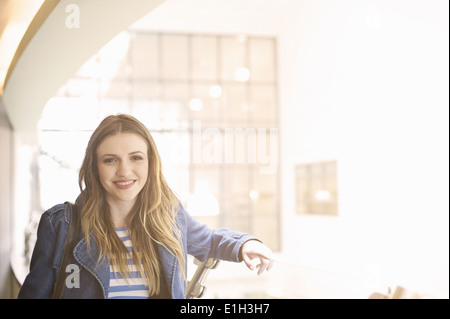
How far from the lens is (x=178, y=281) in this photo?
4.31ft

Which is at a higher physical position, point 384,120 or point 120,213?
point 384,120

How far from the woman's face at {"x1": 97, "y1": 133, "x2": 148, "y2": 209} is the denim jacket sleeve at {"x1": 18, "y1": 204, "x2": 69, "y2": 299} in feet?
0.54

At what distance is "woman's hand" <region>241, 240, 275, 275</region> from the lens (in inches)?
52.9

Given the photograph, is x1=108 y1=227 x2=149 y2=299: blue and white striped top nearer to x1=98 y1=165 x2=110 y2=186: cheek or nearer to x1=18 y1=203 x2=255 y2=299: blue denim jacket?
x1=18 y1=203 x2=255 y2=299: blue denim jacket

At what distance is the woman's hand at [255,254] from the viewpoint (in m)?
1.34

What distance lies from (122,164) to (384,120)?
157 inches

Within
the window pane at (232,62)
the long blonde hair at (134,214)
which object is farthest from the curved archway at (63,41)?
the window pane at (232,62)

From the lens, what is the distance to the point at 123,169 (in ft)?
4.09

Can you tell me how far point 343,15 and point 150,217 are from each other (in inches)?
105

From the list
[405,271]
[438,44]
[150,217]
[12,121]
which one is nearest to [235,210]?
[405,271]

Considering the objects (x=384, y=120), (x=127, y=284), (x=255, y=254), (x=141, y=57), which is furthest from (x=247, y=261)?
(x=384, y=120)

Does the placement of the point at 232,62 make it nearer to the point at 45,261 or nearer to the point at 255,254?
the point at 255,254

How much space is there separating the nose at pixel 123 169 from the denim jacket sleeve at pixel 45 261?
0.20 m

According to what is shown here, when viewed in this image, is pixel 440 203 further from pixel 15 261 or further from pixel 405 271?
pixel 15 261
